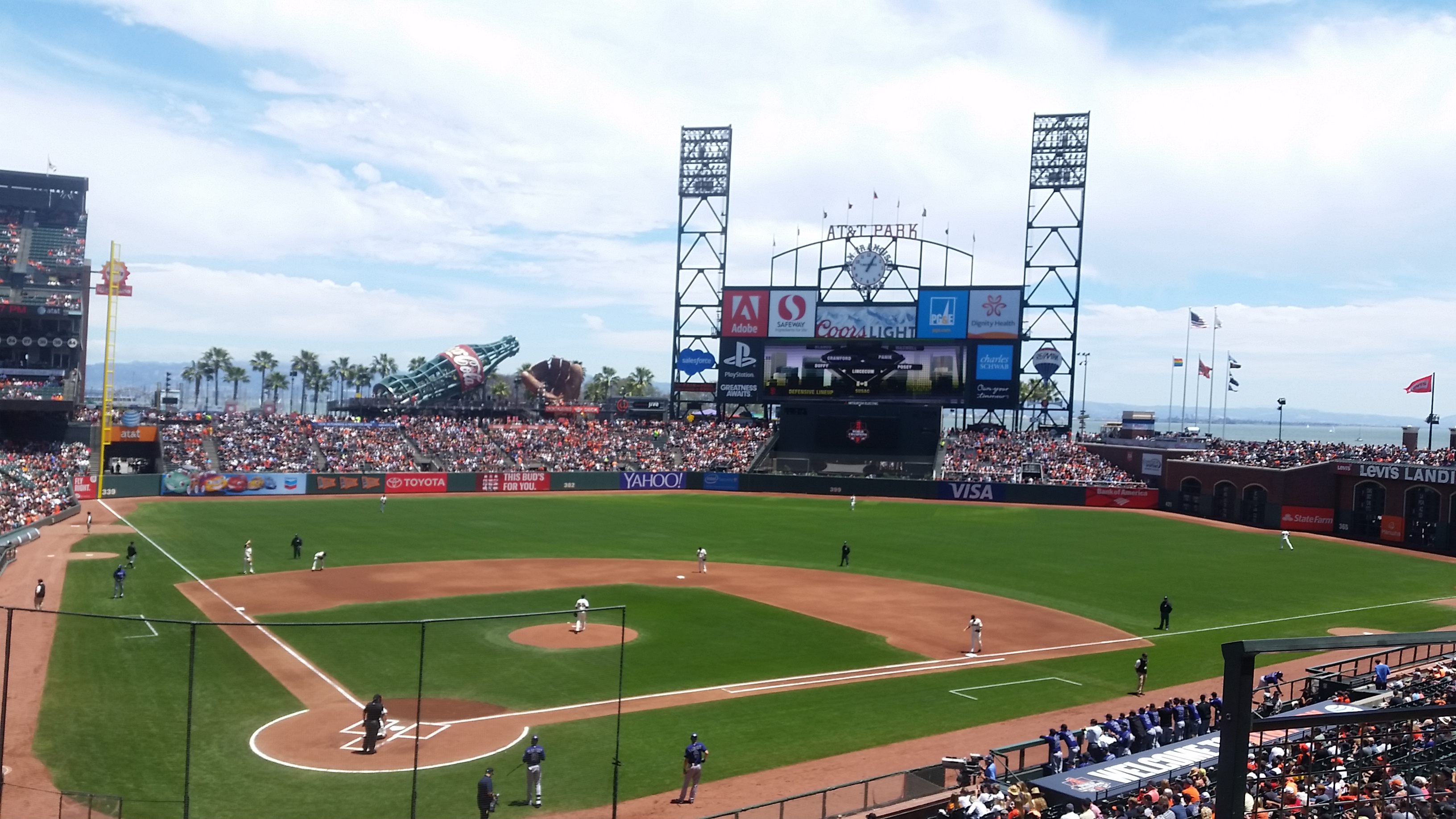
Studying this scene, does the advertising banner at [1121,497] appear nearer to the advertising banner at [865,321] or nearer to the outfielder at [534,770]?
the advertising banner at [865,321]

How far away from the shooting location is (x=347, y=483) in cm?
6869

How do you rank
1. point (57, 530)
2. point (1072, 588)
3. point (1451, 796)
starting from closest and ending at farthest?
point (1451, 796), point (1072, 588), point (57, 530)

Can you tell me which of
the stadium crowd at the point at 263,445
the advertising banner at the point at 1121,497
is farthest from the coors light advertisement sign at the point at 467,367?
the advertising banner at the point at 1121,497

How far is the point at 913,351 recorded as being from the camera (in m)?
80.5

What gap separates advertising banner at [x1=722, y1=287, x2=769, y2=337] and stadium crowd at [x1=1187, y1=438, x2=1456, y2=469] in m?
34.5

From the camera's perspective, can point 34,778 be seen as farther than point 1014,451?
No

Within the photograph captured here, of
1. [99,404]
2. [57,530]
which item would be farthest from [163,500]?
[99,404]

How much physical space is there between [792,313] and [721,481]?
51.9 feet

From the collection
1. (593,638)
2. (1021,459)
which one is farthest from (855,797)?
(1021,459)

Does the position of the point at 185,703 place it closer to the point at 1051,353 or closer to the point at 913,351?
the point at 913,351

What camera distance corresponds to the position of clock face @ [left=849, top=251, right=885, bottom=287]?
82.7 m

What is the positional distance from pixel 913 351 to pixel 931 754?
6208cm

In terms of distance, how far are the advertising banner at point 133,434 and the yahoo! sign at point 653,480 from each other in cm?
3331

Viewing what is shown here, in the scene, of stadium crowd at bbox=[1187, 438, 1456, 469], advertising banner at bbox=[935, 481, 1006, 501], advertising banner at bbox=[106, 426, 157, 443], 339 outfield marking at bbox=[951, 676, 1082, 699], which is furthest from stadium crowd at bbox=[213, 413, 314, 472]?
stadium crowd at bbox=[1187, 438, 1456, 469]
